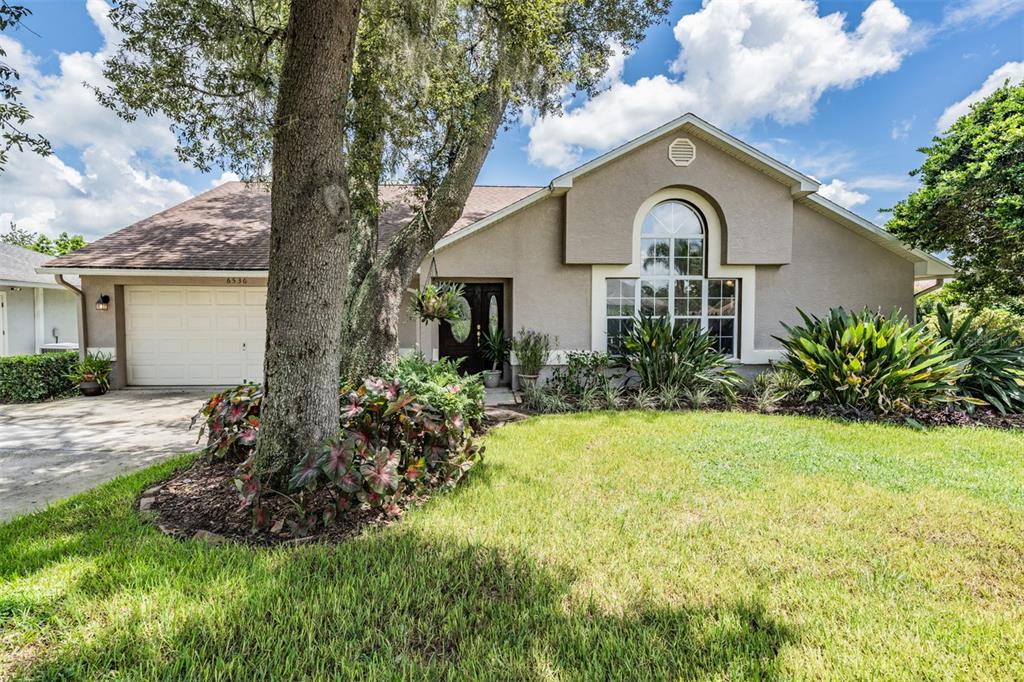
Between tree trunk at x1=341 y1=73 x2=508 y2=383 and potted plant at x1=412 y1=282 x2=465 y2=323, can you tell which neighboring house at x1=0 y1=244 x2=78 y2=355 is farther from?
potted plant at x1=412 y1=282 x2=465 y2=323

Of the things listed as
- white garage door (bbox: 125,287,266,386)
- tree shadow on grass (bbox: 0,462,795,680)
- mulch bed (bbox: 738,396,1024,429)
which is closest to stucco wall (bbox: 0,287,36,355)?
white garage door (bbox: 125,287,266,386)

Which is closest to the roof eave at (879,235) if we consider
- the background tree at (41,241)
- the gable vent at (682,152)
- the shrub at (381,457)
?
the gable vent at (682,152)

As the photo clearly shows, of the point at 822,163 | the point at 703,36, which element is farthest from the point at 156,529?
the point at 822,163

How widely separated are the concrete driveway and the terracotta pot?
0.31 meters

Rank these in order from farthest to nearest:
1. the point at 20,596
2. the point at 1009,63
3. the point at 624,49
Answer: the point at 1009,63 < the point at 624,49 < the point at 20,596

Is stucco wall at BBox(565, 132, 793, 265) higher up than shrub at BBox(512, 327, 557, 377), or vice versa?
stucco wall at BBox(565, 132, 793, 265)

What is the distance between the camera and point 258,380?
1052 cm

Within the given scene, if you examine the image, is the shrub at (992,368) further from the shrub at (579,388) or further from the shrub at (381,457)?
the shrub at (381,457)

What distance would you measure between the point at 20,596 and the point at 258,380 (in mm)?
8736

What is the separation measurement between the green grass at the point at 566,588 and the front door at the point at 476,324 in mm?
6119

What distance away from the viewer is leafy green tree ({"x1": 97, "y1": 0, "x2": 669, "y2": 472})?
3.62 m

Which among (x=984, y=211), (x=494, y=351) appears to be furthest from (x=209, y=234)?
(x=984, y=211)

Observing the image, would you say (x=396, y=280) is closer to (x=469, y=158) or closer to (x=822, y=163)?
(x=469, y=158)

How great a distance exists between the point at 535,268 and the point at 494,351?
6.77ft
